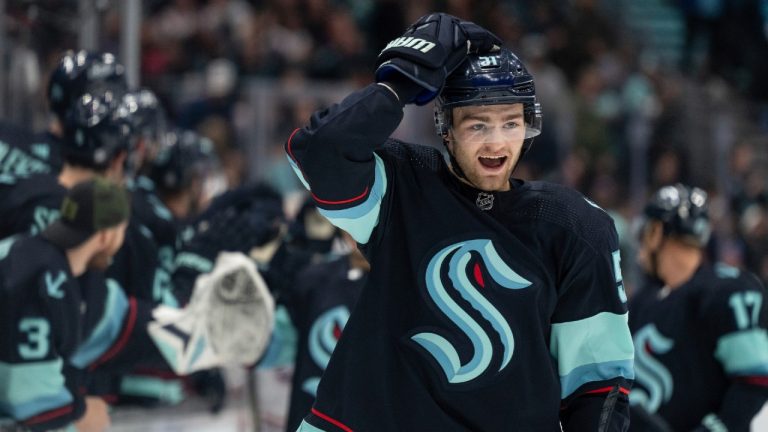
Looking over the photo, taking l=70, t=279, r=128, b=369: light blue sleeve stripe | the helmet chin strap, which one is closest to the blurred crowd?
l=70, t=279, r=128, b=369: light blue sleeve stripe

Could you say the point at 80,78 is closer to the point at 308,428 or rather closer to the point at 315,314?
the point at 315,314

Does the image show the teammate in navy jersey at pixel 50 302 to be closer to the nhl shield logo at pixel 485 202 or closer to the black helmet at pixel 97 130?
the black helmet at pixel 97 130

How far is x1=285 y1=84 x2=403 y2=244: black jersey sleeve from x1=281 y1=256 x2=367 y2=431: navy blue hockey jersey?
51.2 inches

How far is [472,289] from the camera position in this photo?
2314 millimetres

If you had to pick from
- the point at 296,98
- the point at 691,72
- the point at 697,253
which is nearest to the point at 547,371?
the point at 697,253

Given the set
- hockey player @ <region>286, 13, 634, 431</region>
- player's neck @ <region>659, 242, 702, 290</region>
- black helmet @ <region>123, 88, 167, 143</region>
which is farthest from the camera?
black helmet @ <region>123, 88, 167, 143</region>

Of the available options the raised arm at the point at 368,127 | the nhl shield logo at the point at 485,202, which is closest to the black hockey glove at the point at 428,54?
the raised arm at the point at 368,127

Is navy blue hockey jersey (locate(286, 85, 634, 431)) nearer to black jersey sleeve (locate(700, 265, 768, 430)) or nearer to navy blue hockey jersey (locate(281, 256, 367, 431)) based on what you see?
navy blue hockey jersey (locate(281, 256, 367, 431))

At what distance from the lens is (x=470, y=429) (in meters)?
2.31

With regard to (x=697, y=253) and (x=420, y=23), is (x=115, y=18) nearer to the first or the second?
(x=697, y=253)

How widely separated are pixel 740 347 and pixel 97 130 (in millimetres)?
2050

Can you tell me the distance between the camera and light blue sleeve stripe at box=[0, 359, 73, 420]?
10.2 feet

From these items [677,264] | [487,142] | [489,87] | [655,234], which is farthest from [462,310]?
[655,234]

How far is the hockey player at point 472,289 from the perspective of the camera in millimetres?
2303
